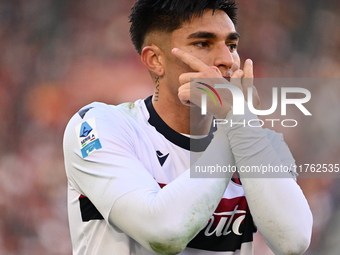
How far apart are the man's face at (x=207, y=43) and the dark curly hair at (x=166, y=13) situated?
4 cm

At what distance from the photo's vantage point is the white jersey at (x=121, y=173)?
2.15 meters

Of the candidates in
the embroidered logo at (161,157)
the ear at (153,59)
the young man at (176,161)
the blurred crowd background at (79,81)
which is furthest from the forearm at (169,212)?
the blurred crowd background at (79,81)

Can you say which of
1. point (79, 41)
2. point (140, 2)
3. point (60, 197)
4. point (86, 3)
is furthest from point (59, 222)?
point (140, 2)

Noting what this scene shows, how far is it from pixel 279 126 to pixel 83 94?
2311 millimetres

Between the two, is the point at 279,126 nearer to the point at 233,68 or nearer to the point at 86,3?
the point at 86,3

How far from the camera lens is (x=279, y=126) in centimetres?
589

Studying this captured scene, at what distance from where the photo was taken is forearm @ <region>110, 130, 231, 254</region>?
1.92 meters

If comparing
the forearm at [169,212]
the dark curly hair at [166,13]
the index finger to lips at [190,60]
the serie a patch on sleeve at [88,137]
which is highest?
the dark curly hair at [166,13]

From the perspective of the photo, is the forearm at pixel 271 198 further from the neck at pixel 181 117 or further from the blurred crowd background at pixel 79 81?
the blurred crowd background at pixel 79 81

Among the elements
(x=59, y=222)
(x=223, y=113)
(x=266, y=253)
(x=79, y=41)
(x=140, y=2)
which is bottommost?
(x=266, y=253)

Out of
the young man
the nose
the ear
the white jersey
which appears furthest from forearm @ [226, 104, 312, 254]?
the ear

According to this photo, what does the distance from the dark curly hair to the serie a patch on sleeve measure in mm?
749

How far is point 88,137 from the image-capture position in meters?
2.26

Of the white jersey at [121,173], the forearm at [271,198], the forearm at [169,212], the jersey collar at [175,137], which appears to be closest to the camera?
the forearm at [169,212]
